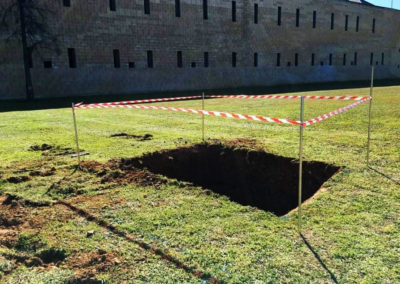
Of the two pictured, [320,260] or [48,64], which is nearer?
[320,260]

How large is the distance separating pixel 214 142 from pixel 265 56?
1285 inches

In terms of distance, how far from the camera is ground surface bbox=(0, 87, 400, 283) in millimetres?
3162

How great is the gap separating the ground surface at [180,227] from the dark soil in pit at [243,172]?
323mm

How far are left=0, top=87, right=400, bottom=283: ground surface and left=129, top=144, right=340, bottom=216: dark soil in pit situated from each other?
0.32 meters

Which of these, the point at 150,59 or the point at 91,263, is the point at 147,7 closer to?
the point at 150,59

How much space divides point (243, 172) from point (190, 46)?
1062 inches

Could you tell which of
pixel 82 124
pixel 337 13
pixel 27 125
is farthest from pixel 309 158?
pixel 337 13

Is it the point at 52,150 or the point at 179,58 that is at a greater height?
the point at 179,58

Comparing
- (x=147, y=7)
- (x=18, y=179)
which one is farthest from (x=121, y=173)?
(x=147, y=7)

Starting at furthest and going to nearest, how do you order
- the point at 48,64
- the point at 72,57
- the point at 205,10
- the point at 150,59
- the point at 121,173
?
the point at 205,10 → the point at 150,59 → the point at 72,57 → the point at 48,64 → the point at 121,173

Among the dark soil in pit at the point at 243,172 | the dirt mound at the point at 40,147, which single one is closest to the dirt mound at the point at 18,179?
the dark soil in pit at the point at 243,172

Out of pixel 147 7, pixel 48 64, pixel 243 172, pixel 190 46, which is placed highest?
pixel 147 7

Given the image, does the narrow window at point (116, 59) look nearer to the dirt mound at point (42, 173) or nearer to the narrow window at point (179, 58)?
the narrow window at point (179, 58)

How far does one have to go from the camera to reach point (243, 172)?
739 cm
